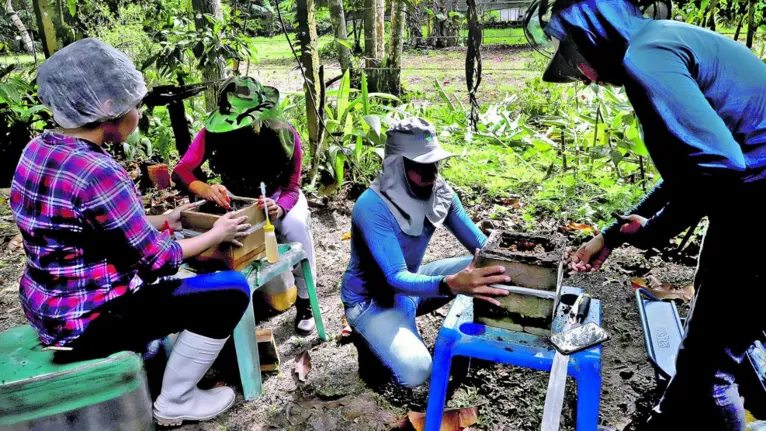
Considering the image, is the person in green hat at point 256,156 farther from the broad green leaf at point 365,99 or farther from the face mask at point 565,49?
the broad green leaf at point 365,99

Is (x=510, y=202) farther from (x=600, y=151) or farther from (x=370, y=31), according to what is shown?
(x=370, y=31)

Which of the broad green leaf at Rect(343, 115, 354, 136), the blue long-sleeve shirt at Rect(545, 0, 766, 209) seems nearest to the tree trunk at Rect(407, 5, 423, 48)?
the broad green leaf at Rect(343, 115, 354, 136)

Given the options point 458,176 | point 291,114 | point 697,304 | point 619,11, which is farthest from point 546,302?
point 291,114

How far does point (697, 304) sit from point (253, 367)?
6.60ft

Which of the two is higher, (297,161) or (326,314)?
(297,161)

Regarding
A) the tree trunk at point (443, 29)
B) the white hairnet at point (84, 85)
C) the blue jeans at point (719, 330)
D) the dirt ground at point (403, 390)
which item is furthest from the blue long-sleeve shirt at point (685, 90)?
the tree trunk at point (443, 29)

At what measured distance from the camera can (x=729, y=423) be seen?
1.80m

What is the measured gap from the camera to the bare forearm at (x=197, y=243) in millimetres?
2365

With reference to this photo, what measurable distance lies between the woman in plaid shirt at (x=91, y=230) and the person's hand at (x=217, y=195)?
2.42ft

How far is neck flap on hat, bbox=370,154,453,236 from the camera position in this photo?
259 cm

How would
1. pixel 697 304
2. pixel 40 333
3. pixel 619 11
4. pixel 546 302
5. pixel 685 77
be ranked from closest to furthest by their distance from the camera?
pixel 685 77 → pixel 619 11 → pixel 697 304 → pixel 546 302 → pixel 40 333

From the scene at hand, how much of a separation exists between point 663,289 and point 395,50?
482 centimetres

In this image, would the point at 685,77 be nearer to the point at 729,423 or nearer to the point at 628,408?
the point at 729,423

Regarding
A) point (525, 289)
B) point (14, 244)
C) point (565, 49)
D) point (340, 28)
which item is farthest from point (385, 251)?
point (340, 28)
